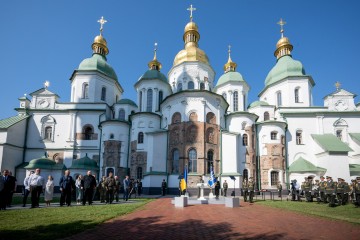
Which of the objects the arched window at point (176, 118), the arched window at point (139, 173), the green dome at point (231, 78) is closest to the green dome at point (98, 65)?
the arched window at point (176, 118)

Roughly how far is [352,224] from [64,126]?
34935 mm

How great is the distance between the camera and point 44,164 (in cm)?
3062

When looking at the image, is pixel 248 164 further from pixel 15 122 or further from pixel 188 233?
pixel 15 122

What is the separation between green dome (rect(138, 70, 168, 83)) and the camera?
3670 centimetres

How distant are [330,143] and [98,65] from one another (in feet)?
110

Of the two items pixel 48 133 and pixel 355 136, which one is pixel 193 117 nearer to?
pixel 48 133

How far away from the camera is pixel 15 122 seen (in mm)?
33250

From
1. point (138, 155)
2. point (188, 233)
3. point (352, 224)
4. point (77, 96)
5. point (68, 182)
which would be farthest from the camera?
point (77, 96)

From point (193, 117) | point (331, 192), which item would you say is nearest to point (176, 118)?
point (193, 117)

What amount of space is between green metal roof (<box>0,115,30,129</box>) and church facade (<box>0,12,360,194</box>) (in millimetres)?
134

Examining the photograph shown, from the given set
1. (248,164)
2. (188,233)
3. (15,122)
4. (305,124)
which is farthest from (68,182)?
(305,124)

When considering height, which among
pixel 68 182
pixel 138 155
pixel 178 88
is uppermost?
pixel 178 88

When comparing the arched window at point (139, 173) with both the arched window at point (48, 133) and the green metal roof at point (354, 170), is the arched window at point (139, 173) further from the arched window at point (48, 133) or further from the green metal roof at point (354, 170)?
the green metal roof at point (354, 170)

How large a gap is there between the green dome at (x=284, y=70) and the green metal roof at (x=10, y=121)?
35.9 m
